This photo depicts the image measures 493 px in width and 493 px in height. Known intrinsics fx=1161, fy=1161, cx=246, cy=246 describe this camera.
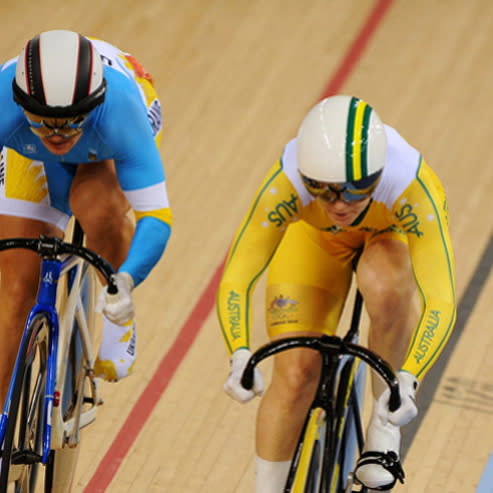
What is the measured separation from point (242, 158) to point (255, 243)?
2.40 metres

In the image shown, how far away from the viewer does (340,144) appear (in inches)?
113

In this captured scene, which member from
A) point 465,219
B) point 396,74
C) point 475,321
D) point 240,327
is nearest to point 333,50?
point 396,74

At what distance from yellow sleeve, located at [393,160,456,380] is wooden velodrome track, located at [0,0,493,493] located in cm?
108

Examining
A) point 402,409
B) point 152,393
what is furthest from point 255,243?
point 152,393

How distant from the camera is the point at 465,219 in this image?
5156mm

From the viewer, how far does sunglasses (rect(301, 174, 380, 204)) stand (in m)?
2.89

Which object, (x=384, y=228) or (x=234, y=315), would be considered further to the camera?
(x=384, y=228)

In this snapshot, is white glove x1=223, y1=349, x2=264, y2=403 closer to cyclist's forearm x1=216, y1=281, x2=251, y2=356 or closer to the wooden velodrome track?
cyclist's forearm x1=216, y1=281, x2=251, y2=356

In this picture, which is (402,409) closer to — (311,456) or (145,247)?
(311,456)

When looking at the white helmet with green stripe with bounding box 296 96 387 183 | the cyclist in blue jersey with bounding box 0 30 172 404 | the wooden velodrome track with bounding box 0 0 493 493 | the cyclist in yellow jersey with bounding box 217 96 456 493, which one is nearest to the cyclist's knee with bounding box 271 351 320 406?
the cyclist in yellow jersey with bounding box 217 96 456 493

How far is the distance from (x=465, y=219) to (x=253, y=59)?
66.1 inches

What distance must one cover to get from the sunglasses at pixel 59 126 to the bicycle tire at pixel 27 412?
496 millimetres

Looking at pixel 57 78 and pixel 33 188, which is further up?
pixel 57 78

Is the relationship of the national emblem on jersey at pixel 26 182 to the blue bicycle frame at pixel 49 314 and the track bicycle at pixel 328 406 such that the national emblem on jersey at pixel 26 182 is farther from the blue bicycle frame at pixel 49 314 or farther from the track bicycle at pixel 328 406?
the track bicycle at pixel 328 406
